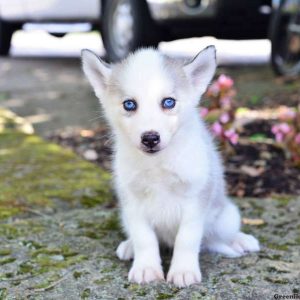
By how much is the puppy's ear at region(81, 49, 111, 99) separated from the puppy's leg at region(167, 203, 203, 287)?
739 mm

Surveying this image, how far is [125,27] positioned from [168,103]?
6046 millimetres

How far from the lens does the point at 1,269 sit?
3.11 meters

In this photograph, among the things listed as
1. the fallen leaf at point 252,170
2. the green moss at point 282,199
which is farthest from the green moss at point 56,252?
the fallen leaf at point 252,170

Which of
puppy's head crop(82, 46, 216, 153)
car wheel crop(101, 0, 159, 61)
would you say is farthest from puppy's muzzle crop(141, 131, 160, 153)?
car wheel crop(101, 0, 159, 61)

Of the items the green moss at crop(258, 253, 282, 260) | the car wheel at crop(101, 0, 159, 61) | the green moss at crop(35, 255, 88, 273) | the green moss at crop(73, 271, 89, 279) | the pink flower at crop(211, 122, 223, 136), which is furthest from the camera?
the car wheel at crop(101, 0, 159, 61)

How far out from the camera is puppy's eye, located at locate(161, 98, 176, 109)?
2781mm

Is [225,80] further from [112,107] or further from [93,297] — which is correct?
[93,297]

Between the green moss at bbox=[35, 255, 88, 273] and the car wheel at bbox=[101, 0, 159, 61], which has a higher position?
the green moss at bbox=[35, 255, 88, 273]

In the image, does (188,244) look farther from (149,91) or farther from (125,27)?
(125,27)

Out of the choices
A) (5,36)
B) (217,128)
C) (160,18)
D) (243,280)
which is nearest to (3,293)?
(243,280)

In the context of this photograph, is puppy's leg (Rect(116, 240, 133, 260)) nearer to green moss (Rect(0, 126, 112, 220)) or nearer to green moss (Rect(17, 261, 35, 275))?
green moss (Rect(17, 261, 35, 275))

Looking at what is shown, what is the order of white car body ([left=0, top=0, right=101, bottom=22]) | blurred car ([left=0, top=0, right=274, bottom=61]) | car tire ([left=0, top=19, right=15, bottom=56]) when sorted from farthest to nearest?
car tire ([left=0, top=19, right=15, bottom=56]) < white car body ([left=0, top=0, right=101, bottom=22]) < blurred car ([left=0, top=0, right=274, bottom=61])

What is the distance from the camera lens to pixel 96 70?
3.10 meters

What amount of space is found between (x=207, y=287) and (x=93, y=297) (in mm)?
526
